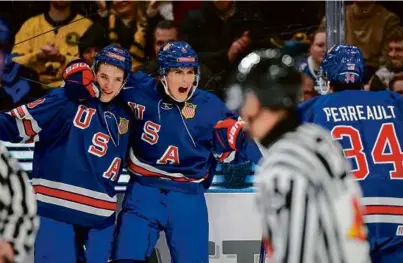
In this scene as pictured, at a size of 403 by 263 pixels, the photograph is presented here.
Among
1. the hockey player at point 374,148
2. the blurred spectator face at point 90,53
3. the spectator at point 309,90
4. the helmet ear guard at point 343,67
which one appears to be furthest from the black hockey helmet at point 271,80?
the blurred spectator face at point 90,53

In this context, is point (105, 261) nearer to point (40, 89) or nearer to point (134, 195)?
point (134, 195)

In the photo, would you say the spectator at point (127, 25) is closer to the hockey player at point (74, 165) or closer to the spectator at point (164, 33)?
the spectator at point (164, 33)

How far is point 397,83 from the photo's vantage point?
189 inches

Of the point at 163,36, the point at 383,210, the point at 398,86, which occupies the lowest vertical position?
the point at 383,210

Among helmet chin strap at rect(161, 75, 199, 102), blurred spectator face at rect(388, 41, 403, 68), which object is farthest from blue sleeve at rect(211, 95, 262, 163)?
blurred spectator face at rect(388, 41, 403, 68)

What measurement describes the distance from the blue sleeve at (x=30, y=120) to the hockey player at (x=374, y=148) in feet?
3.55

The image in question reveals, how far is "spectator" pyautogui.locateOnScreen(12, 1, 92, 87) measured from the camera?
4.59 m

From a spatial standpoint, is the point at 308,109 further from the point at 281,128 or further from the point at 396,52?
the point at 396,52

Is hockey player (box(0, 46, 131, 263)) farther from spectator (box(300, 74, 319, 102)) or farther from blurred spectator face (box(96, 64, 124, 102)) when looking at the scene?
spectator (box(300, 74, 319, 102))

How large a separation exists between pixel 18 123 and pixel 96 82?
1.19 ft

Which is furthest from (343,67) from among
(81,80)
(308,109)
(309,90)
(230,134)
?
(81,80)

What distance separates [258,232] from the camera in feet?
14.7

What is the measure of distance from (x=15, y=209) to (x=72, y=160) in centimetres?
154

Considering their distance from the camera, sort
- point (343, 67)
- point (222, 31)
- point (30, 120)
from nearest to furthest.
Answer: point (343, 67) → point (30, 120) → point (222, 31)
